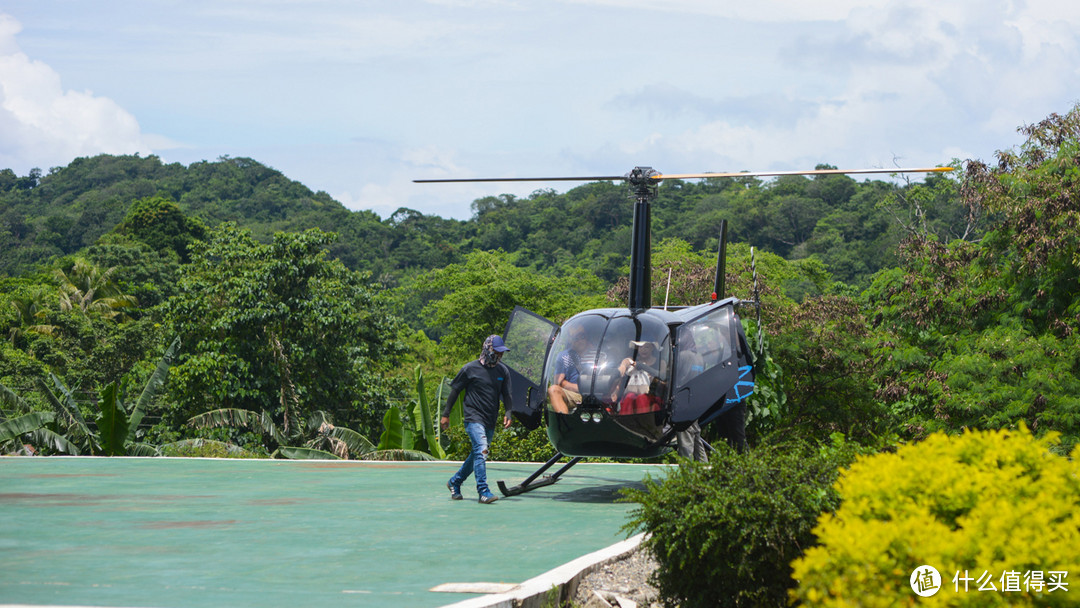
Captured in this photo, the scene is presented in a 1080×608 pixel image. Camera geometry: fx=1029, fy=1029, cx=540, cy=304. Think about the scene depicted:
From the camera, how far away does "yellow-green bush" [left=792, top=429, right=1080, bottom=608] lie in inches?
143

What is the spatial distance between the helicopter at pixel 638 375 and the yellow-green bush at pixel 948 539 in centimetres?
519

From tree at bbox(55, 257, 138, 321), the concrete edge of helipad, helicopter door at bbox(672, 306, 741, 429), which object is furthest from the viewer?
tree at bbox(55, 257, 138, 321)

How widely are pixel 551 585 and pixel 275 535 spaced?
9.71ft

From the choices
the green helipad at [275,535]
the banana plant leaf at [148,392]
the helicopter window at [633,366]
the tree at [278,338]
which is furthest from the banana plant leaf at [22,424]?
the helicopter window at [633,366]

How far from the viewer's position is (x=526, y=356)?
11305 mm

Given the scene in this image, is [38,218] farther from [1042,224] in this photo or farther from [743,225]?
[1042,224]

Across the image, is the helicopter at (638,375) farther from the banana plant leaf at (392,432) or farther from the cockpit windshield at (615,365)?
the banana plant leaf at (392,432)

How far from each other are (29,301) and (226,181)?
78.8m

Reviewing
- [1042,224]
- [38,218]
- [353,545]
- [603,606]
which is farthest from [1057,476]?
[38,218]

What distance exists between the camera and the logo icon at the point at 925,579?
12.1 ft

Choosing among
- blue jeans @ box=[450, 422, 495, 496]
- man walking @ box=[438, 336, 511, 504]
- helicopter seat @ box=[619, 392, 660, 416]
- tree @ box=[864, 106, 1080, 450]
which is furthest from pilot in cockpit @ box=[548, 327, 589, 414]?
tree @ box=[864, 106, 1080, 450]

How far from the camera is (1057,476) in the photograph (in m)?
4.43

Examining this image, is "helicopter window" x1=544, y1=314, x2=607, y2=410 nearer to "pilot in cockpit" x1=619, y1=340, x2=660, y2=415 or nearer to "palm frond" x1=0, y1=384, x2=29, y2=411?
"pilot in cockpit" x1=619, y1=340, x2=660, y2=415

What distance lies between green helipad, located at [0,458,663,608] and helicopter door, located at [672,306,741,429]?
115 centimetres
